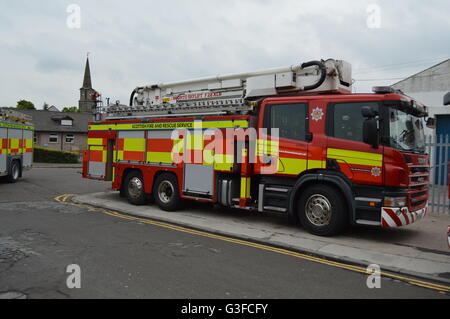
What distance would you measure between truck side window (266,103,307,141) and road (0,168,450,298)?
260cm

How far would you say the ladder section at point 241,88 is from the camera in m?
8.26

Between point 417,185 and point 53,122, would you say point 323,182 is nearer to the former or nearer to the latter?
point 417,185

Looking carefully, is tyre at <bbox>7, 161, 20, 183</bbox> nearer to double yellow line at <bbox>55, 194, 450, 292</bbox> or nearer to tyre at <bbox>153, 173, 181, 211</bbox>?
double yellow line at <bbox>55, 194, 450, 292</bbox>

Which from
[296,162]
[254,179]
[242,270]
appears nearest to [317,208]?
[296,162]

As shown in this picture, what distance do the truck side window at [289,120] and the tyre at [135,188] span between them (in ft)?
14.7

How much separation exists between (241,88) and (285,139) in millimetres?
2260

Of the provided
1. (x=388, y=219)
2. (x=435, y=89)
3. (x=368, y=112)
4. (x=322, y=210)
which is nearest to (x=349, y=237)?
(x=322, y=210)

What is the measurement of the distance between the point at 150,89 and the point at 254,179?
17.1 feet

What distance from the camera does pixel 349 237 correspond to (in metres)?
7.61

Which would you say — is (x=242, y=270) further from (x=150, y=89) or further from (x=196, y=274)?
(x=150, y=89)
